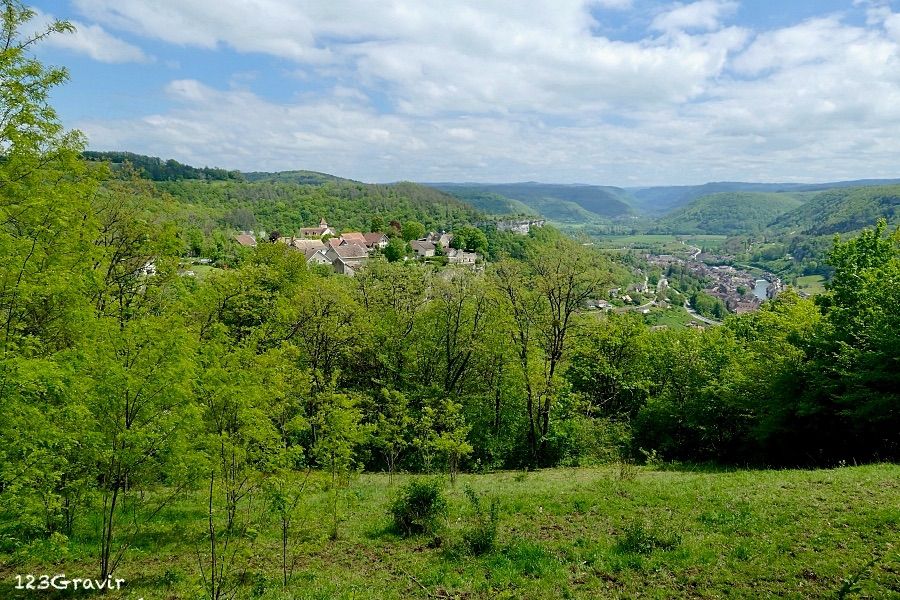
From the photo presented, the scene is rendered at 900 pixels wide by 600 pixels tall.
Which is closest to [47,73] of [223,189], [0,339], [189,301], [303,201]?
[0,339]

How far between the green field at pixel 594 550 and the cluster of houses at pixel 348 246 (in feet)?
258

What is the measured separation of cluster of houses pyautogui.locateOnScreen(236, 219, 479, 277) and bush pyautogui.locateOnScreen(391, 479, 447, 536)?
78.5 metres

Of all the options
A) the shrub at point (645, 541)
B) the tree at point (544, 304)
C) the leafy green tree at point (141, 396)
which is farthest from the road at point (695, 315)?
the leafy green tree at point (141, 396)

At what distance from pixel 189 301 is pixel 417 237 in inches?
4887

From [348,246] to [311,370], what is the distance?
95743 mm

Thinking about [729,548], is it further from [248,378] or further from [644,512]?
[248,378]

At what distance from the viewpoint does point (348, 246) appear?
112 meters

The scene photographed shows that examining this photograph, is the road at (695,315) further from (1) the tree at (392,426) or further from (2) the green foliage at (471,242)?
(1) the tree at (392,426)

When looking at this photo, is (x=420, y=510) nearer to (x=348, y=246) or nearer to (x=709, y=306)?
(x=348, y=246)

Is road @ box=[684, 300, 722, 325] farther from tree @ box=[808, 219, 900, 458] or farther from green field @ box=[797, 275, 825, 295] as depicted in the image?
tree @ box=[808, 219, 900, 458]

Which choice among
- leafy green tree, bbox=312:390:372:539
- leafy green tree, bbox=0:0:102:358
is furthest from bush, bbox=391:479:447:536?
leafy green tree, bbox=0:0:102:358

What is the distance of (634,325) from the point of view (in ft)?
111

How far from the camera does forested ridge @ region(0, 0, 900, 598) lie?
9438mm

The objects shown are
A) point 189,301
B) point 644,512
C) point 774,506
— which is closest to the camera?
point 774,506
